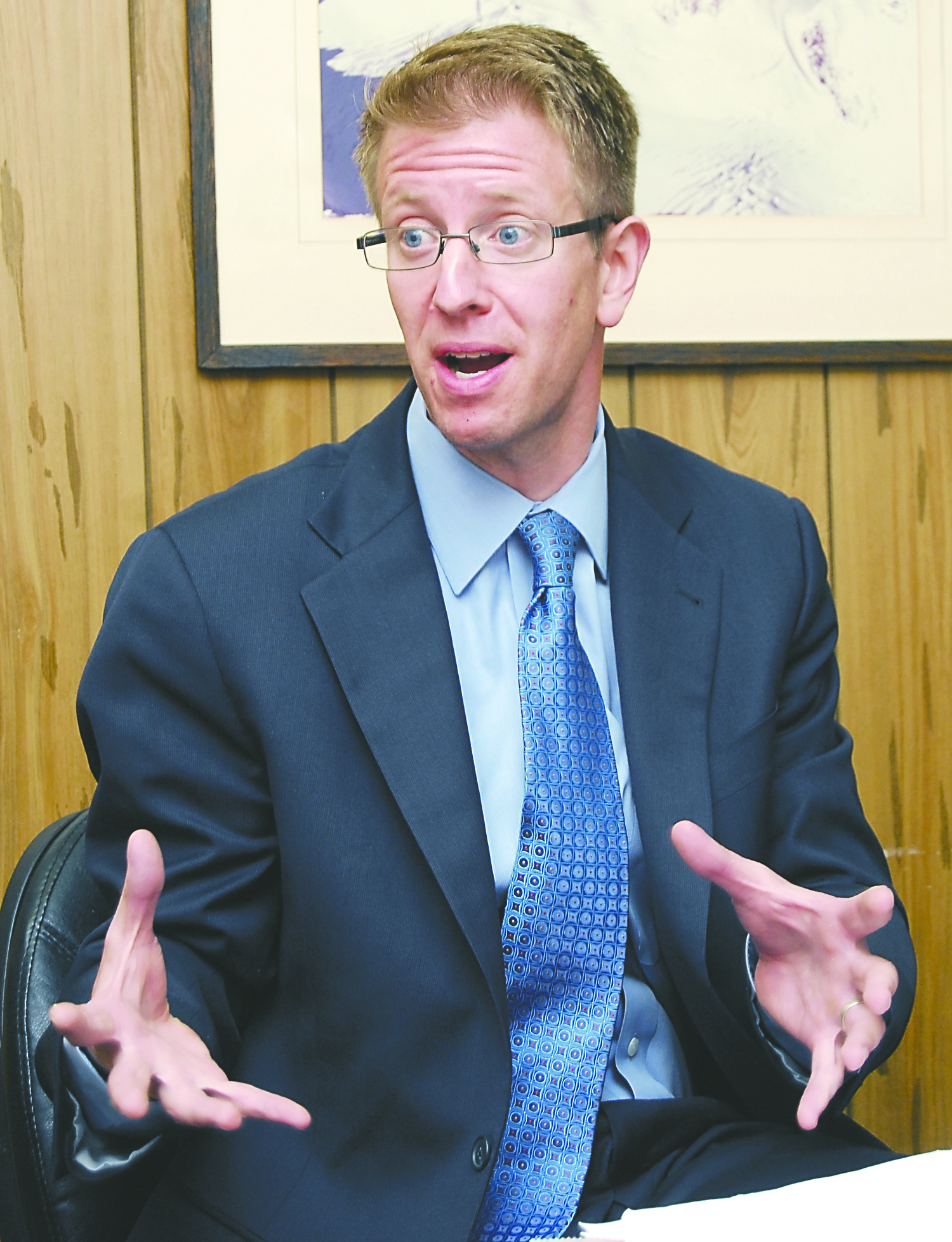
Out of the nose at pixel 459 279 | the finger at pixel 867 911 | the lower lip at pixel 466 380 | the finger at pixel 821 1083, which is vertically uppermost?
the nose at pixel 459 279

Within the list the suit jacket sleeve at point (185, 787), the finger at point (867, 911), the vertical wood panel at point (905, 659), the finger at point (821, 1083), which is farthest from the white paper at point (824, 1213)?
the vertical wood panel at point (905, 659)

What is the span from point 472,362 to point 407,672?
310mm

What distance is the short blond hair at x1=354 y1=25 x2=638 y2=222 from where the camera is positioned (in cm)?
109

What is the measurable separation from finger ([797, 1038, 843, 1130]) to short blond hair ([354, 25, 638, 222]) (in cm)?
80

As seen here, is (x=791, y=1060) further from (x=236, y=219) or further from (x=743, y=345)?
(x=236, y=219)

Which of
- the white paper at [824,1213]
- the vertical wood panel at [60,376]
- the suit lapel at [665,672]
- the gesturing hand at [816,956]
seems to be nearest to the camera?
the white paper at [824,1213]

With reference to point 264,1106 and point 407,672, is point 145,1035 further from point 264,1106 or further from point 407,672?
point 407,672

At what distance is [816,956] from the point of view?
854 mm

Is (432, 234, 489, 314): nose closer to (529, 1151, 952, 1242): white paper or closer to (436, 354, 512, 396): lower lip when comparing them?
(436, 354, 512, 396): lower lip

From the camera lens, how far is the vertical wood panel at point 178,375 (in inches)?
57.4

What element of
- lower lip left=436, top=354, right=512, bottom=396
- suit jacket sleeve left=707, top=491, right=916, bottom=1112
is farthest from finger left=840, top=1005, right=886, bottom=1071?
lower lip left=436, top=354, right=512, bottom=396

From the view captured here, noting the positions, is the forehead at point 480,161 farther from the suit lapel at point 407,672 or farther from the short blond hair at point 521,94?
the suit lapel at point 407,672

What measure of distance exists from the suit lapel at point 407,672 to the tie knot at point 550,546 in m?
0.10

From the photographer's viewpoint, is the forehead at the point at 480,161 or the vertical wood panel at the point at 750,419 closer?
the forehead at the point at 480,161
